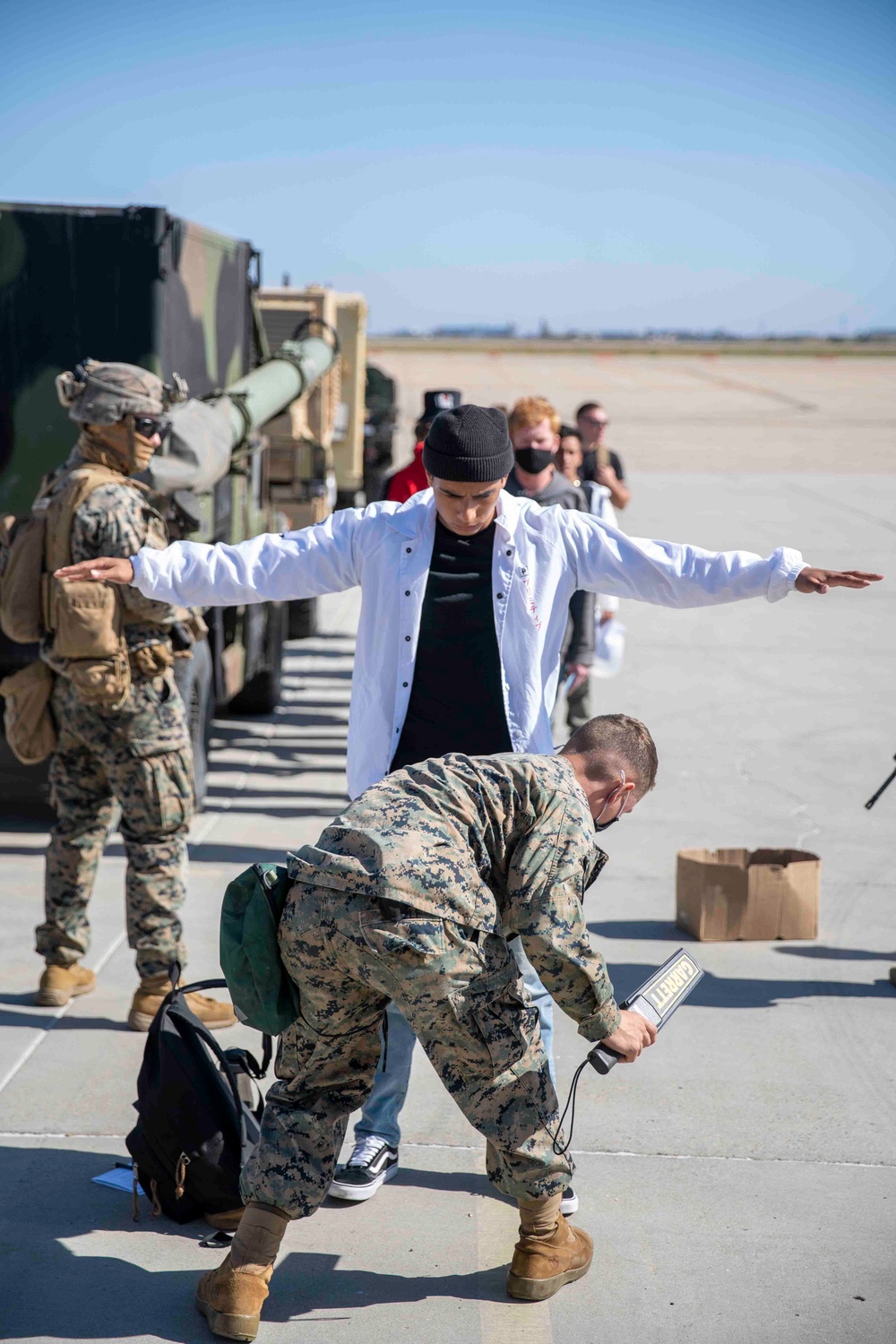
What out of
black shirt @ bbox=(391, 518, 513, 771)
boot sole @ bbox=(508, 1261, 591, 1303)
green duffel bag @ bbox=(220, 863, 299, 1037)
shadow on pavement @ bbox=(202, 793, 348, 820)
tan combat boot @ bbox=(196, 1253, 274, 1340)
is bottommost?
shadow on pavement @ bbox=(202, 793, 348, 820)

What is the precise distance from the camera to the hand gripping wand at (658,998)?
2729mm

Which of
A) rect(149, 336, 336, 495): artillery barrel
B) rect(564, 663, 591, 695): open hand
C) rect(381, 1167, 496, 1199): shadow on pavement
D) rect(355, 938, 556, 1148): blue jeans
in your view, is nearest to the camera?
rect(355, 938, 556, 1148): blue jeans

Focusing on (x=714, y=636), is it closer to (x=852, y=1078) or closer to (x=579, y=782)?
(x=852, y=1078)

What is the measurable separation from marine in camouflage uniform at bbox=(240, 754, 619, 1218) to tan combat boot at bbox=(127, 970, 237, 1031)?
1527mm

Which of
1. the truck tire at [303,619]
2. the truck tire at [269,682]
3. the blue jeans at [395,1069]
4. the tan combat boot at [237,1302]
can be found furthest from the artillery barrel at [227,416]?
the tan combat boot at [237,1302]

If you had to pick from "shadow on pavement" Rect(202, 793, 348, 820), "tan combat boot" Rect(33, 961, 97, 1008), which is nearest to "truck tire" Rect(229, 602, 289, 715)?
"shadow on pavement" Rect(202, 793, 348, 820)

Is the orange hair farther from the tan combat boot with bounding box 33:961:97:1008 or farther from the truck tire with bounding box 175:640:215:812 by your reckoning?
the tan combat boot with bounding box 33:961:97:1008

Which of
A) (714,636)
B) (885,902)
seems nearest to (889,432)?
(714,636)

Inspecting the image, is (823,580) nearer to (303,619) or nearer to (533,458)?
(533,458)

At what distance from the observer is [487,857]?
267cm

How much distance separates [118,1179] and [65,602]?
5.33ft

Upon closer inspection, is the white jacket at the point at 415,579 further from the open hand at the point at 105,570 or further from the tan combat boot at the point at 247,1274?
the tan combat boot at the point at 247,1274

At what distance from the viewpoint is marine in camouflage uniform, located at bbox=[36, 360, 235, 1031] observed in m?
4.18

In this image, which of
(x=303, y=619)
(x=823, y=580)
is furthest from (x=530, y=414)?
(x=303, y=619)
